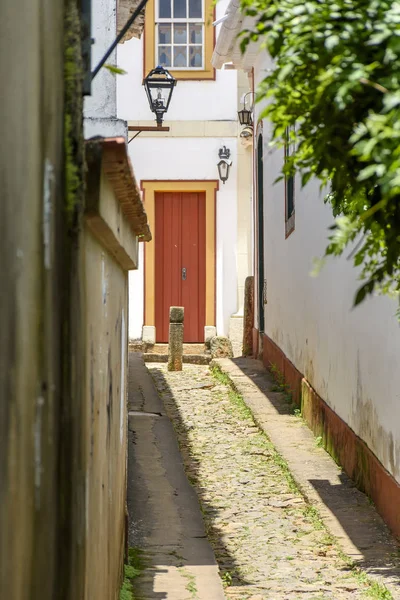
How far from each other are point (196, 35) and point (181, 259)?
139 inches

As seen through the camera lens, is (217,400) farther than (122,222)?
Yes

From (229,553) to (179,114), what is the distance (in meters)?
10.5

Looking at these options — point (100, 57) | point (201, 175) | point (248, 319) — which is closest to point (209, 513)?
point (100, 57)

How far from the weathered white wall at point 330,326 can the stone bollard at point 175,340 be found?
126 centimetres

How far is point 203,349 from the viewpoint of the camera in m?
15.8

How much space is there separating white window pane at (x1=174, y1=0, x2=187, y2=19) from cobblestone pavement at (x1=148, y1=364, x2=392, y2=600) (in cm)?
735

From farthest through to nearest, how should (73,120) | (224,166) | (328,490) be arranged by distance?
(224,166) → (328,490) → (73,120)

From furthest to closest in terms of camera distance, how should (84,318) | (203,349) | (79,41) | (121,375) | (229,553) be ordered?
(203,349) < (229,553) < (121,375) < (84,318) < (79,41)

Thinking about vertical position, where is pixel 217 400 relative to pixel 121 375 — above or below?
below

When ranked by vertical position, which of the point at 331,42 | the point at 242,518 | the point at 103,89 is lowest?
the point at 242,518

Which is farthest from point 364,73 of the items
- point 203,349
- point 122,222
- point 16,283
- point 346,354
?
point 203,349

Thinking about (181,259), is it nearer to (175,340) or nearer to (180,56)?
(175,340)

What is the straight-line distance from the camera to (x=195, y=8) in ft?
53.3

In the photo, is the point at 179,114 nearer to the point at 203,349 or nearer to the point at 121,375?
the point at 203,349
